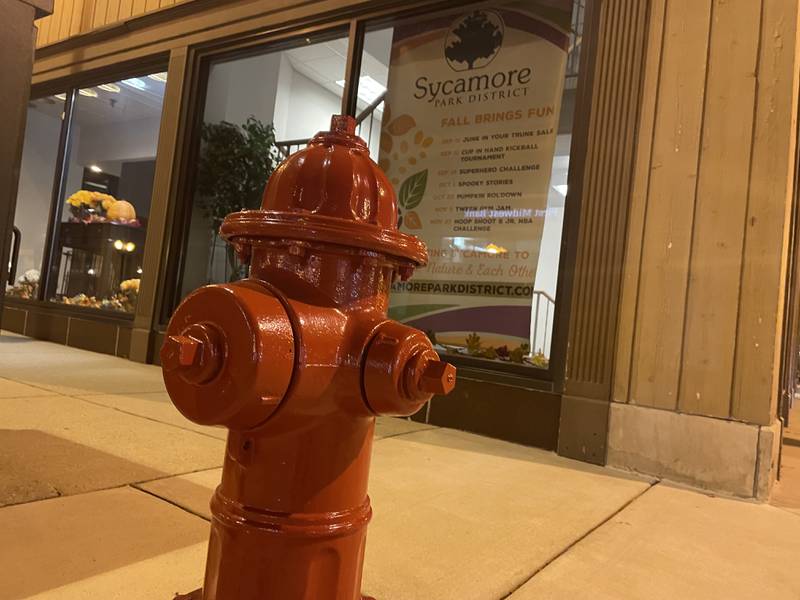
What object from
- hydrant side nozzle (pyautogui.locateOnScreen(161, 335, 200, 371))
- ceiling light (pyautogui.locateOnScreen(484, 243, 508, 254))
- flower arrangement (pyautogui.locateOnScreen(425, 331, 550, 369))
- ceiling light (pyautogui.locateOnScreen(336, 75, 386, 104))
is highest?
ceiling light (pyautogui.locateOnScreen(336, 75, 386, 104))

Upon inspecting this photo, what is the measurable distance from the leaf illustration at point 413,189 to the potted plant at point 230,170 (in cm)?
185

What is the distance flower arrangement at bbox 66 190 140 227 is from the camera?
5848mm

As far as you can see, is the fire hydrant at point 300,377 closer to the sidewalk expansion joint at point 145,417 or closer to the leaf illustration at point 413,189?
the sidewalk expansion joint at point 145,417

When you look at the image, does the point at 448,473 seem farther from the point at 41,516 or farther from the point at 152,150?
the point at 152,150

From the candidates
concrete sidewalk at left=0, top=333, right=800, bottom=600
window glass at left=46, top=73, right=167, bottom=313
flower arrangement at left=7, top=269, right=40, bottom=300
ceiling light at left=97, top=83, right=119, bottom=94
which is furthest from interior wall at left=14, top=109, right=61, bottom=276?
concrete sidewalk at left=0, top=333, right=800, bottom=600

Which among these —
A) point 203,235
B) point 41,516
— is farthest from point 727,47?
point 203,235

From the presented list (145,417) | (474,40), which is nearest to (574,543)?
(145,417)

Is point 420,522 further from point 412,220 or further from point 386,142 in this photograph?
point 386,142

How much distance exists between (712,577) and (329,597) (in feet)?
3.99

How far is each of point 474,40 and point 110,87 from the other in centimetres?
411

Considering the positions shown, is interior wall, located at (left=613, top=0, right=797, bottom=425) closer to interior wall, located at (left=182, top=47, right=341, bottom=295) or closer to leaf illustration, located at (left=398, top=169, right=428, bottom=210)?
leaf illustration, located at (left=398, top=169, right=428, bottom=210)

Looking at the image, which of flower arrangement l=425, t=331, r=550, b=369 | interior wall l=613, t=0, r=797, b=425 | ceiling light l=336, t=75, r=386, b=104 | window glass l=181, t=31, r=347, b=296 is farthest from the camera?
window glass l=181, t=31, r=347, b=296

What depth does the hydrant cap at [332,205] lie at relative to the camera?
→ 939mm

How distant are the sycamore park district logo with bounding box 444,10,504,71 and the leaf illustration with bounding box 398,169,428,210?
0.73 meters
